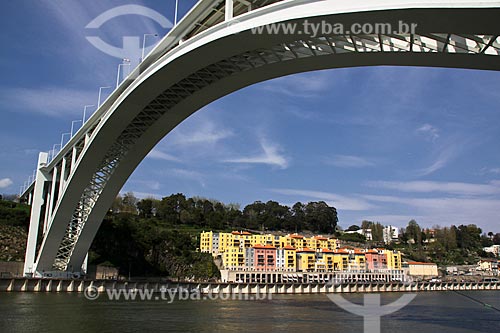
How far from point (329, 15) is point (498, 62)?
9.93 feet

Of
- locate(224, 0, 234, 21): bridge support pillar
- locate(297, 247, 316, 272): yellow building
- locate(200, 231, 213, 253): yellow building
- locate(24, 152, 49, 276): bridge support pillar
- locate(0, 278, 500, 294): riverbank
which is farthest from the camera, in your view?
locate(297, 247, 316, 272): yellow building

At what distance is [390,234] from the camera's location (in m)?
116

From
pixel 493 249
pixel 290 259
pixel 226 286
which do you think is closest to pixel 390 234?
pixel 493 249

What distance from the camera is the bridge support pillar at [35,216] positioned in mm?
29094

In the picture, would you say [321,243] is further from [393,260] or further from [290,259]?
[290,259]

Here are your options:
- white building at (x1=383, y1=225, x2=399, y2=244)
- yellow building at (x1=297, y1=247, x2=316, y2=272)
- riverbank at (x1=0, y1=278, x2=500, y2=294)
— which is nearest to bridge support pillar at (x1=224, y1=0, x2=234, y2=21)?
riverbank at (x1=0, y1=278, x2=500, y2=294)

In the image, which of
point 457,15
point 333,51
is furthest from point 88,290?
point 457,15

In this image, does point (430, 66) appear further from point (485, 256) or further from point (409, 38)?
point (485, 256)

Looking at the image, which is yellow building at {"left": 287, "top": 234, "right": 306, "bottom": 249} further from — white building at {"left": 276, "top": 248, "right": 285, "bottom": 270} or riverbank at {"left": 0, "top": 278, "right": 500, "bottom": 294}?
riverbank at {"left": 0, "top": 278, "right": 500, "bottom": 294}

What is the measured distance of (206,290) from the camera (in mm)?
39969

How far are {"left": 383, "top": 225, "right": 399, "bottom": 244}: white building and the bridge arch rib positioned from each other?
91481 mm

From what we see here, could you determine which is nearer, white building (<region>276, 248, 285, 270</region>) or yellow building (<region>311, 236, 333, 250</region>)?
white building (<region>276, 248, 285, 270</region>)

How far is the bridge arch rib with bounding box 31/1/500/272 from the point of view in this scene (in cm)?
803

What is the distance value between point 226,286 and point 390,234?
81611 mm
